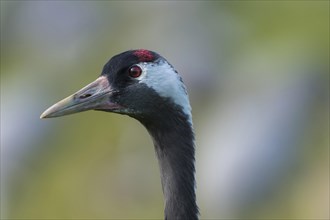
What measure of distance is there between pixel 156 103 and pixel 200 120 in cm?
602

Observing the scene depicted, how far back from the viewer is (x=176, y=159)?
6617mm

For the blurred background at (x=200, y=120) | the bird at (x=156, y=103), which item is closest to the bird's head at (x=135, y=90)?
the bird at (x=156, y=103)

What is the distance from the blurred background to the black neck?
16.1ft

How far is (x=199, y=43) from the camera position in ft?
46.4

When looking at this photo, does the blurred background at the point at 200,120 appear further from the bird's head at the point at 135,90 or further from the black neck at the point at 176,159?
the bird's head at the point at 135,90

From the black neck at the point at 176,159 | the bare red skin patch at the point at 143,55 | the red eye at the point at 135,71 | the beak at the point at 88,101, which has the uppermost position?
the bare red skin patch at the point at 143,55

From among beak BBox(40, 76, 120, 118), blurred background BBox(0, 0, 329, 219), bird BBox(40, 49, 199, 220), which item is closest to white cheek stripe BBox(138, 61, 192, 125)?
bird BBox(40, 49, 199, 220)

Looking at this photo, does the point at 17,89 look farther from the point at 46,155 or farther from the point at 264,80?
the point at 264,80

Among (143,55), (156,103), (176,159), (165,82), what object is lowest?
(176,159)

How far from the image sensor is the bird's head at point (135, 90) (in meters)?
6.59

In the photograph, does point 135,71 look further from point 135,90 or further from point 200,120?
point 200,120

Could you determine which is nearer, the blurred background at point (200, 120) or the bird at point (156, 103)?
the bird at point (156, 103)

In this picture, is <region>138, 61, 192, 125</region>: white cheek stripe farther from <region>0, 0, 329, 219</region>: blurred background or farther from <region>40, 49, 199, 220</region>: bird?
<region>0, 0, 329, 219</region>: blurred background

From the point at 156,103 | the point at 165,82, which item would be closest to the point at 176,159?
the point at 156,103
